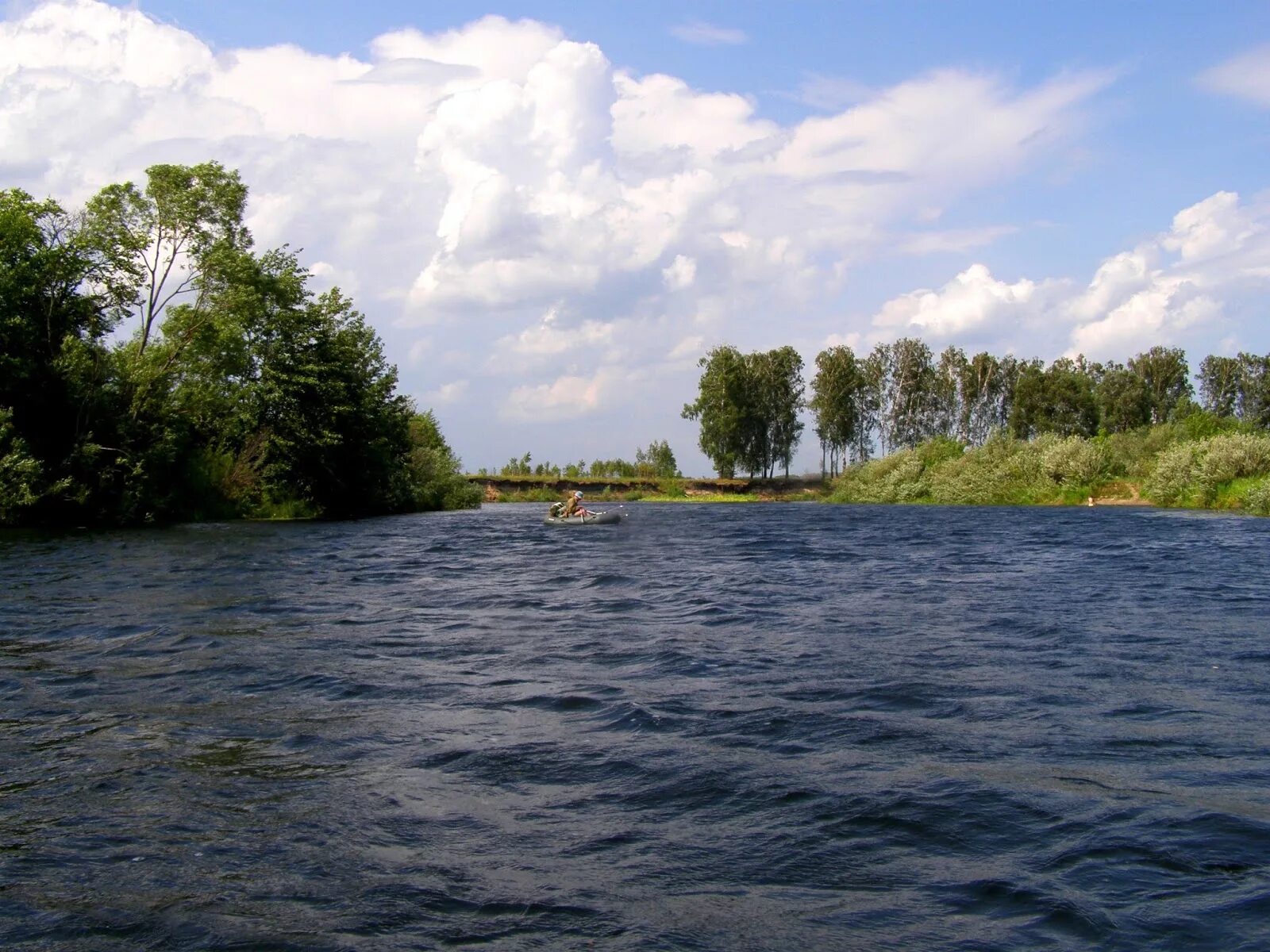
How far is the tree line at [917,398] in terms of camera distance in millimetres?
105438

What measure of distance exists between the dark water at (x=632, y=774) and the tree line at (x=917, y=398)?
9042cm

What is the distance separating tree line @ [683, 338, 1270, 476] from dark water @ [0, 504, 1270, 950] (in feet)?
297

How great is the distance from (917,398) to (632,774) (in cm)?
10541

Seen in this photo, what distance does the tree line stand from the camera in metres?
105

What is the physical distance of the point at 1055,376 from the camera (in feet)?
336

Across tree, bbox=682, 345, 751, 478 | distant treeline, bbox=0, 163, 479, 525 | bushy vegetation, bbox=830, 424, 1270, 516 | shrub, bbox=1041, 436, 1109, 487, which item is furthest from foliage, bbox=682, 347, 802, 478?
distant treeline, bbox=0, 163, 479, 525

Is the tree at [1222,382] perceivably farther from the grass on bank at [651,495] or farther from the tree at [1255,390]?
the grass on bank at [651,495]

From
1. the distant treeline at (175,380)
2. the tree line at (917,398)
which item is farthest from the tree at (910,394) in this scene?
the distant treeline at (175,380)

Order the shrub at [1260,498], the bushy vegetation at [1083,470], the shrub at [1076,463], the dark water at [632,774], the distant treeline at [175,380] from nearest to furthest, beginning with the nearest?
the dark water at [632,774] → the distant treeline at [175,380] → the shrub at [1260,498] → the bushy vegetation at [1083,470] → the shrub at [1076,463]

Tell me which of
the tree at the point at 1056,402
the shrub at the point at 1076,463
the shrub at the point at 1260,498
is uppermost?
the tree at the point at 1056,402

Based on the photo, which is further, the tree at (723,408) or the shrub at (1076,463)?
the tree at (723,408)

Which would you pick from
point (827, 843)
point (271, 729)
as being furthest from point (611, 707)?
point (827, 843)

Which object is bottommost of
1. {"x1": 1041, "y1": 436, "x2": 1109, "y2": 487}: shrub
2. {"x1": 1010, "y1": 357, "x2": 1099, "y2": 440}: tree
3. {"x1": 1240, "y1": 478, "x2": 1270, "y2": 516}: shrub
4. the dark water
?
the dark water

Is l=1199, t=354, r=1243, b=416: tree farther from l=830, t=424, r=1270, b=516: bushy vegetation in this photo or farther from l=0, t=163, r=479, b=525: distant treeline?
l=0, t=163, r=479, b=525: distant treeline
